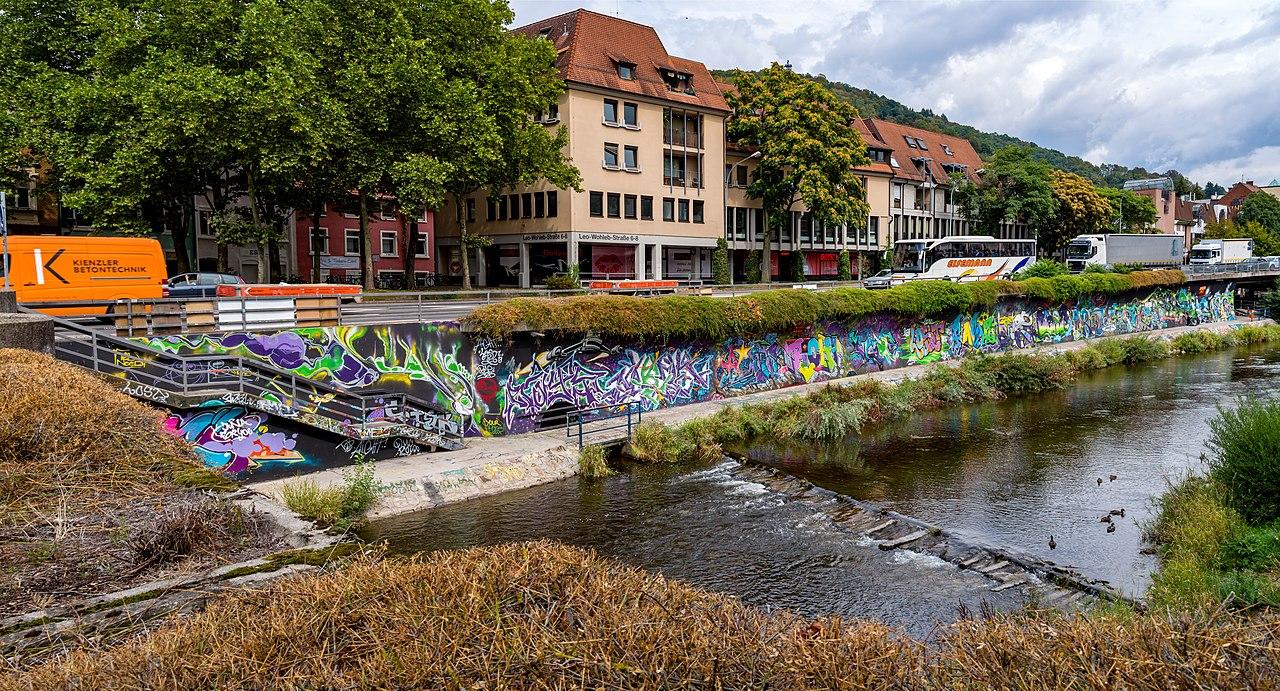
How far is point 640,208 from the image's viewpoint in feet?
178

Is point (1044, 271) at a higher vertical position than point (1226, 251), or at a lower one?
lower

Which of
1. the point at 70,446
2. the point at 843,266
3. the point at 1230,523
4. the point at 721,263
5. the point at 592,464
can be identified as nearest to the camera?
the point at 70,446

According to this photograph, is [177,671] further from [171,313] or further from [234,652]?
[171,313]

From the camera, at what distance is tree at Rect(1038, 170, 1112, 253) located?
76250 mm

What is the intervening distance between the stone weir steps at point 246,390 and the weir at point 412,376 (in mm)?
40

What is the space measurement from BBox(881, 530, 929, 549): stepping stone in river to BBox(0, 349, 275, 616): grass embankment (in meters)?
11.4

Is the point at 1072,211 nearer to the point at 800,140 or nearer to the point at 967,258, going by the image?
the point at 967,258

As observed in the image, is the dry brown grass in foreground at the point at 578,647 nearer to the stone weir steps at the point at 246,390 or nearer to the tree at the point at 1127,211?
the stone weir steps at the point at 246,390

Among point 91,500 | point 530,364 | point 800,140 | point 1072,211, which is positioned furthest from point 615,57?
point 91,500

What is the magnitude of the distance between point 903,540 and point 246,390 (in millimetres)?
14681

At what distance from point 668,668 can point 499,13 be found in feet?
130

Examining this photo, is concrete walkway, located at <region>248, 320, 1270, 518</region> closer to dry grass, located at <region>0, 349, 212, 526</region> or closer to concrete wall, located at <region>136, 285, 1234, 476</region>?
concrete wall, located at <region>136, 285, 1234, 476</region>

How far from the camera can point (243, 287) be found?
21.6 meters

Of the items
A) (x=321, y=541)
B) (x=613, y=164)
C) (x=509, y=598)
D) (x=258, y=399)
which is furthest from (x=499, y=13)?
(x=509, y=598)
